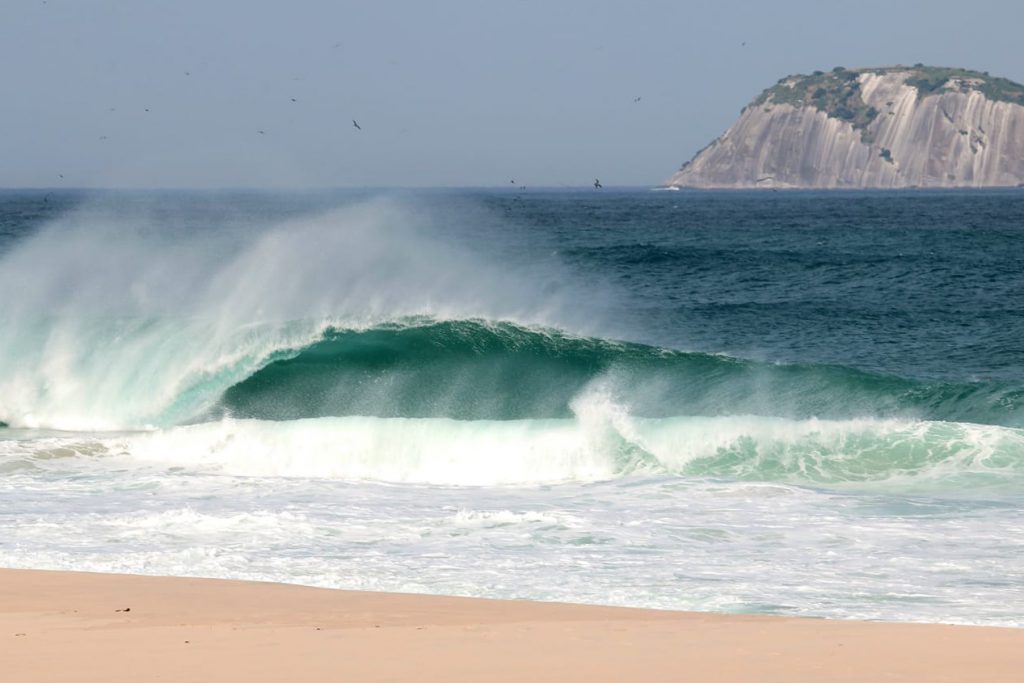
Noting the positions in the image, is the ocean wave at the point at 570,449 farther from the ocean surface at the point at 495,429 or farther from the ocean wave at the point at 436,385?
the ocean wave at the point at 436,385

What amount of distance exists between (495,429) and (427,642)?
28.2 feet

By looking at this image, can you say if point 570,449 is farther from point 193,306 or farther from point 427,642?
point 193,306

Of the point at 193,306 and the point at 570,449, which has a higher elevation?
the point at 193,306

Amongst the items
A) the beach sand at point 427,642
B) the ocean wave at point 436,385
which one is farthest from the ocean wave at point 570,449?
the beach sand at point 427,642

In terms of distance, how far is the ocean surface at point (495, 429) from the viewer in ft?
33.1

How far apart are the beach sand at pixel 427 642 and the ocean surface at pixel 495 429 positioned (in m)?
0.67

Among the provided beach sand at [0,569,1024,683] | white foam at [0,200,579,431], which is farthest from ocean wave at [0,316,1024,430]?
beach sand at [0,569,1024,683]

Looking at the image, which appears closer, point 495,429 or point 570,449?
point 570,449

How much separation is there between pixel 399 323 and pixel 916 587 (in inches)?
506

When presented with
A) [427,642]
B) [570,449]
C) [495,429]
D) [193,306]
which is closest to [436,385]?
[495,429]

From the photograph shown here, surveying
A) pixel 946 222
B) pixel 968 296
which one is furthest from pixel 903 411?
pixel 946 222

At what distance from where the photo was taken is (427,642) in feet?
25.0

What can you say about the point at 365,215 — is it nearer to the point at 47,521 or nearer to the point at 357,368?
the point at 357,368

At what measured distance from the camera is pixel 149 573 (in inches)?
384
